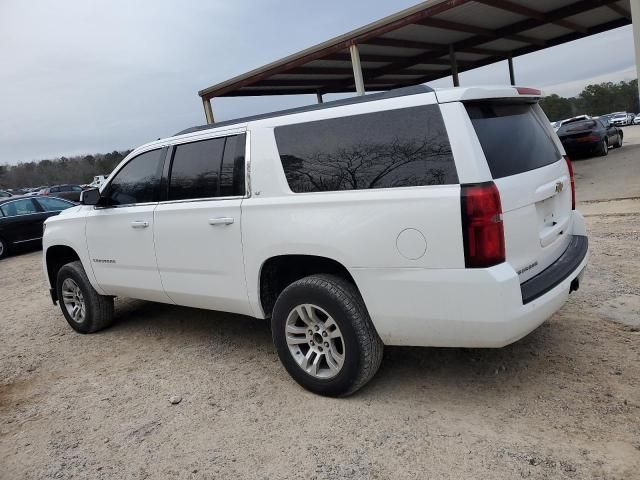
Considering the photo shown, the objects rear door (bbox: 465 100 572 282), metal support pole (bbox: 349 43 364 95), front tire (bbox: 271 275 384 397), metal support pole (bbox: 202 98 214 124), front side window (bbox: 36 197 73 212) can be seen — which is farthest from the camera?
metal support pole (bbox: 202 98 214 124)

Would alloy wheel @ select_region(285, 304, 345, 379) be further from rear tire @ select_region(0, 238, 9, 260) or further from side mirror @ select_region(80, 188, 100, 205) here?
rear tire @ select_region(0, 238, 9, 260)

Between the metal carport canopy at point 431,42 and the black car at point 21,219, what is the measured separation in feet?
19.0

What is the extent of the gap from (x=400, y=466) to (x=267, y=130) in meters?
2.36

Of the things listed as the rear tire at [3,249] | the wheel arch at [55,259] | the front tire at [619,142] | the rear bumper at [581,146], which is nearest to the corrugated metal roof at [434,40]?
the rear bumper at [581,146]

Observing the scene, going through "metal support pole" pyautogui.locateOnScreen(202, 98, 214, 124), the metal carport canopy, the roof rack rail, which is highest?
the metal carport canopy

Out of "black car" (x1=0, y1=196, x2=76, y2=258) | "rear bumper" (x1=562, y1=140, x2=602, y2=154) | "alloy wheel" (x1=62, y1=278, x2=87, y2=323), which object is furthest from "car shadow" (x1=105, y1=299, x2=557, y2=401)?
"rear bumper" (x1=562, y1=140, x2=602, y2=154)

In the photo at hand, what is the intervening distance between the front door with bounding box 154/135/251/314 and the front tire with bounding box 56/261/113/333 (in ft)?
4.69

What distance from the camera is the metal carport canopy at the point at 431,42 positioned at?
11617mm

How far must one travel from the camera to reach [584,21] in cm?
1515

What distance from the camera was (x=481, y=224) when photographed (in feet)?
8.50

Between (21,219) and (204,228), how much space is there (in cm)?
1276

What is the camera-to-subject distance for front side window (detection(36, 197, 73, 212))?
1454 centimetres

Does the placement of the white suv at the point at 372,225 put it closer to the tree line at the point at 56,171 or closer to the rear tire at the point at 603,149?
the rear tire at the point at 603,149

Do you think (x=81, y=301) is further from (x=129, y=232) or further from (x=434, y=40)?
(x=434, y=40)
